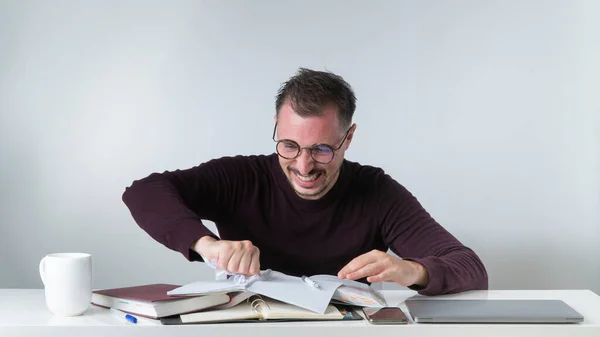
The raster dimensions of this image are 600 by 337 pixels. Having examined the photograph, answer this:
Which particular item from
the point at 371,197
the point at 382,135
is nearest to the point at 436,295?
the point at 371,197

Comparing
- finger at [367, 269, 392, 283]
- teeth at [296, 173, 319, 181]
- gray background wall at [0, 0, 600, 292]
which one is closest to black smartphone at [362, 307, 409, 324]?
finger at [367, 269, 392, 283]

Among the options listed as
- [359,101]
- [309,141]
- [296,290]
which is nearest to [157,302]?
[296,290]

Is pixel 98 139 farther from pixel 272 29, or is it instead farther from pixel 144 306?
pixel 144 306

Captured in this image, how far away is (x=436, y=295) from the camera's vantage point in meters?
1.77

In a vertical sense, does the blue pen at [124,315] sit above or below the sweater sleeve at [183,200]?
below

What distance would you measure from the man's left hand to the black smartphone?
0.11m

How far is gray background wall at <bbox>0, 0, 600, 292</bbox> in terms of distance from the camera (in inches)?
135

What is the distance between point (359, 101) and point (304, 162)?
4.75 ft

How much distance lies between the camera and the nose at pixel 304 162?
6.82ft

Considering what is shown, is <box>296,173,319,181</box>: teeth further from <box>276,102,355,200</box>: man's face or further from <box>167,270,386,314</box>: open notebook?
<box>167,270,386,314</box>: open notebook

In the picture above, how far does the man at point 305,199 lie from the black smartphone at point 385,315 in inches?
19.3

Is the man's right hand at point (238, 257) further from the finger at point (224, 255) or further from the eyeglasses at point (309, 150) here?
the eyeglasses at point (309, 150)

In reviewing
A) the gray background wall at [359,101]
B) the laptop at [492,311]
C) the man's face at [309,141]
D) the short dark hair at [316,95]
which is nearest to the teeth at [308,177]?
the man's face at [309,141]

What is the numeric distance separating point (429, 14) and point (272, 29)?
2.49 ft
